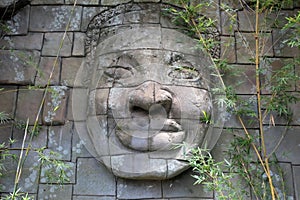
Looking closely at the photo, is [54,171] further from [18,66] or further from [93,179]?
[18,66]

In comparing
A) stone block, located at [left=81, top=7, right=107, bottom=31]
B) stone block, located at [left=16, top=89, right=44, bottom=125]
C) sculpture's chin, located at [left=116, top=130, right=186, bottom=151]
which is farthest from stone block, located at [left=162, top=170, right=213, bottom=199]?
stone block, located at [left=81, top=7, right=107, bottom=31]

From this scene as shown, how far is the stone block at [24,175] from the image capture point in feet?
7.84

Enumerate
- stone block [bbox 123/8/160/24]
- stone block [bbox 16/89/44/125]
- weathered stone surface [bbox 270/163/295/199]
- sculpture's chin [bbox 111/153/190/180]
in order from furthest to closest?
stone block [bbox 123/8/160/24] < stone block [bbox 16/89/44/125] < weathered stone surface [bbox 270/163/295/199] < sculpture's chin [bbox 111/153/190/180]

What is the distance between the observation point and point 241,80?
8.65 ft

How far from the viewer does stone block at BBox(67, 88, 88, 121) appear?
8.27 ft

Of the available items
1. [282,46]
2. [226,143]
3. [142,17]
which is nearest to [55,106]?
[142,17]

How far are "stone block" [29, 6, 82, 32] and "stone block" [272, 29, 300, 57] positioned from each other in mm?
1122

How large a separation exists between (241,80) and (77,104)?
0.90 meters

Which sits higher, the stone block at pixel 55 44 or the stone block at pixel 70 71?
the stone block at pixel 55 44

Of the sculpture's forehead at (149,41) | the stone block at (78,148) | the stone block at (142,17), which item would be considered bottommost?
the stone block at (78,148)

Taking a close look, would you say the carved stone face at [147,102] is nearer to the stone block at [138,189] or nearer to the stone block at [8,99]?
the stone block at [138,189]

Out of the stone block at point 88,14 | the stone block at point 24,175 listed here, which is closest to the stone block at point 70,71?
the stone block at point 88,14

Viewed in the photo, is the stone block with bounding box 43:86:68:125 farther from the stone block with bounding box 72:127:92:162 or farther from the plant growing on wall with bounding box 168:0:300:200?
the plant growing on wall with bounding box 168:0:300:200

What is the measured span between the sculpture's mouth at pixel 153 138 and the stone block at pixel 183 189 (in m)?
0.18
